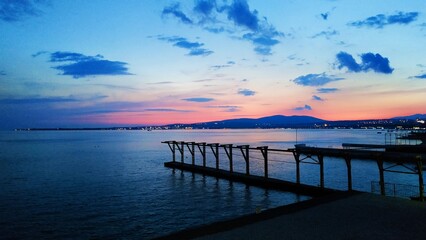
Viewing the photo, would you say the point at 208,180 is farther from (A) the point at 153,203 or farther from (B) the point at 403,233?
(B) the point at 403,233

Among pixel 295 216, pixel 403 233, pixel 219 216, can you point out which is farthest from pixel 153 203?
pixel 403 233

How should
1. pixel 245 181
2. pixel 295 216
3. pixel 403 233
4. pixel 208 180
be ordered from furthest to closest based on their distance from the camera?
pixel 208 180, pixel 245 181, pixel 295 216, pixel 403 233

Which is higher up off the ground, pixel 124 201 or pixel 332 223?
pixel 332 223

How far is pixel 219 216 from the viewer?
2134cm

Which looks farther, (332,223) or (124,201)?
(124,201)

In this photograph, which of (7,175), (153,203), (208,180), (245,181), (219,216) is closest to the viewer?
(219,216)

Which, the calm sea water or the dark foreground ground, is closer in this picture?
the dark foreground ground

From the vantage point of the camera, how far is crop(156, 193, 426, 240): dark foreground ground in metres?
10.3

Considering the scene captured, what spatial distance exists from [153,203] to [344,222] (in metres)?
17.3

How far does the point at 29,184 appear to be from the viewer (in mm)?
36375

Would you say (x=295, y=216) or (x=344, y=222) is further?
(x=295, y=216)

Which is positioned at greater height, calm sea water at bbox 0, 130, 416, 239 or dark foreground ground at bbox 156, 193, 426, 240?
dark foreground ground at bbox 156, 193, 426, 240

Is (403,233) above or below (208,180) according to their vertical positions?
above

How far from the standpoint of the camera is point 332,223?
11.5 m
